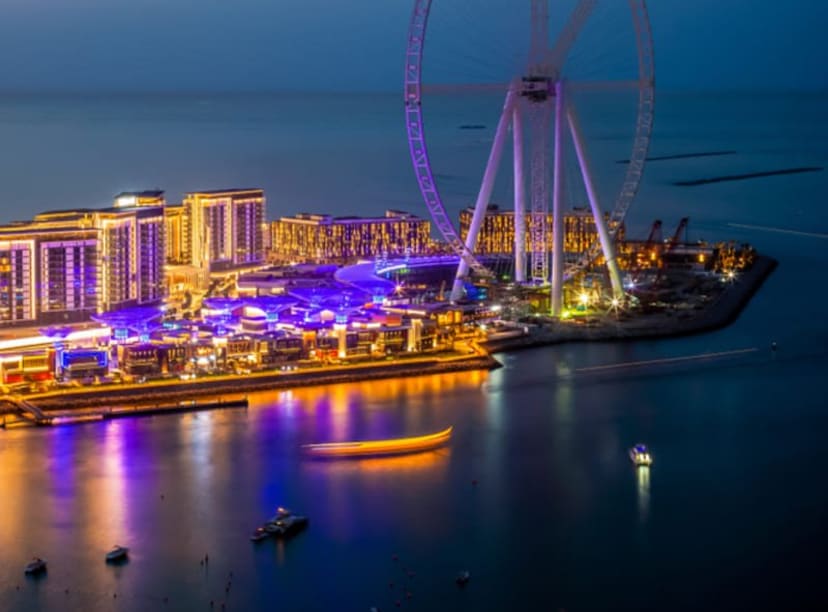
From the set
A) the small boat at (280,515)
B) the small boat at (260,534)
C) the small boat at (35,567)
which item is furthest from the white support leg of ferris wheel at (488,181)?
the small boat at (35,567)

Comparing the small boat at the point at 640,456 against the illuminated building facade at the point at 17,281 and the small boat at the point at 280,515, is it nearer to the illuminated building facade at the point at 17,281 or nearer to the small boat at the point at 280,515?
the small boat at the point at 280,515

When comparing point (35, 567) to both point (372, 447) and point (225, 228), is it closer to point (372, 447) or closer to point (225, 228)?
point (372, 447)

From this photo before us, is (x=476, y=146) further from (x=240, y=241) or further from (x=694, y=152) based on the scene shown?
(x=240, y=241)

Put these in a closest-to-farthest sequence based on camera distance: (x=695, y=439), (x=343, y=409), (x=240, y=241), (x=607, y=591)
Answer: (x=607, y=591) → (x=695, y=439) → (x=343, y=409) → (x=240, y=241)

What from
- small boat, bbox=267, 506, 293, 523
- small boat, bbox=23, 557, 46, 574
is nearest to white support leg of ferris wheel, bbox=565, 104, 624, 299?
small boat, bbox=267, 506, 293, 523

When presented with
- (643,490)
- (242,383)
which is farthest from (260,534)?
(242,383)

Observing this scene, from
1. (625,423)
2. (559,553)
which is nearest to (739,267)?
(625,423)
